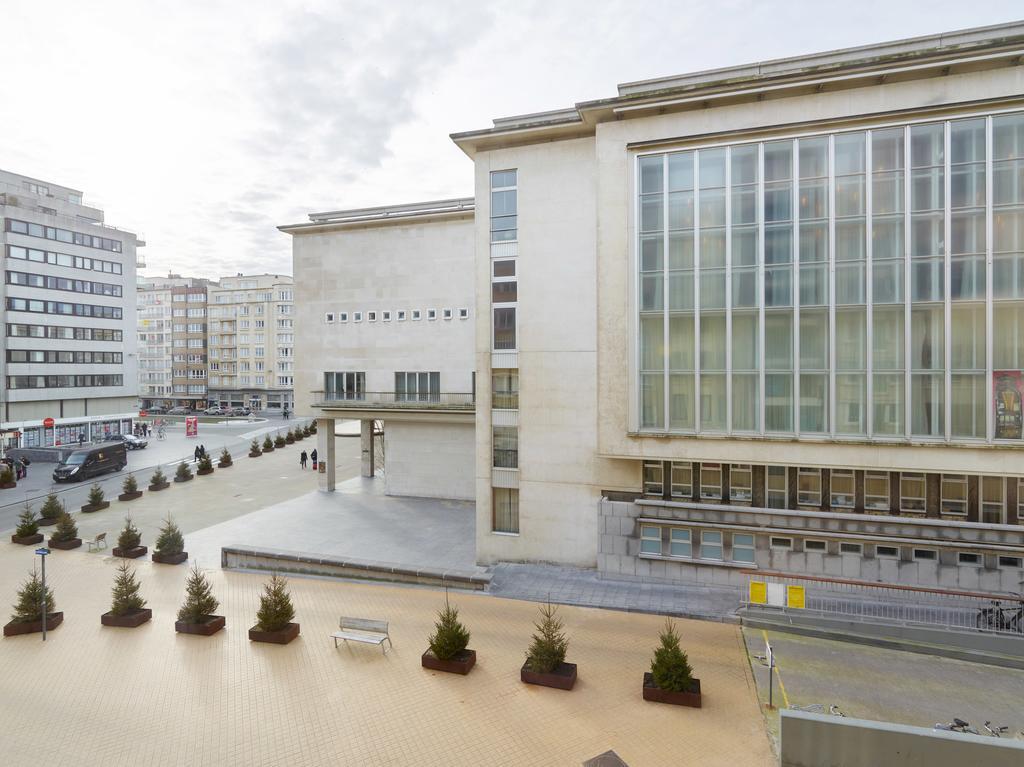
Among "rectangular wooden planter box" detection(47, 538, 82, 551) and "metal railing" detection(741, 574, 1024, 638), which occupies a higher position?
"metal railing" detection(741, 574, 1024, 638)

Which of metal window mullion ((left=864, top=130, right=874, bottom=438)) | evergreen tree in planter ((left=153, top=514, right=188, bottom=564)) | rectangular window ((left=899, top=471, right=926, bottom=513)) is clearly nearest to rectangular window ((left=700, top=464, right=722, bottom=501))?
metal window mullion ((left=864, top=130, right=874, bottom=438))

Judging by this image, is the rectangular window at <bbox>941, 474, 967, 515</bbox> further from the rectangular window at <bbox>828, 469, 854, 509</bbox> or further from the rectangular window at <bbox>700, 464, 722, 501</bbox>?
the rectangular window at <bbox>700, 464, 722, 501</bbox>

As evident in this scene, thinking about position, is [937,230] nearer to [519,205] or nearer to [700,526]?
[700,526]

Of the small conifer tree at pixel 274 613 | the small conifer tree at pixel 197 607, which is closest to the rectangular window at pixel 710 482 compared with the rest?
the small conifer tree at pixel 274 613

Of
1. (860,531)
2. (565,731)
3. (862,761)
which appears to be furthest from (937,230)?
(565,731)

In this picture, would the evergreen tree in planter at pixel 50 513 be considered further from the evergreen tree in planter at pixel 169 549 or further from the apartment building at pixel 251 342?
the apartment building at pixel 251 342

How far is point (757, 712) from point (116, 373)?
69064 millimetres

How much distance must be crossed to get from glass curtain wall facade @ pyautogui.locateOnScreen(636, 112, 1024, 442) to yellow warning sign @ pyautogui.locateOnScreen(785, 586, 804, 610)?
14.6 ft

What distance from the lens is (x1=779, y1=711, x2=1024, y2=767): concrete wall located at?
9086 mm

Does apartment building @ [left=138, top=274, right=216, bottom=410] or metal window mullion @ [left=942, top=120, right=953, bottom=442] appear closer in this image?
metal window mullion @ [left=942, top=120, right=953, bottom=442]

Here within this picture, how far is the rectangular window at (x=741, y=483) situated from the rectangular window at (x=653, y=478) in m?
2.16

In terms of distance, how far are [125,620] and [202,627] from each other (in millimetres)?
2538

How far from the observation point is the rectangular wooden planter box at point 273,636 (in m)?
14.8

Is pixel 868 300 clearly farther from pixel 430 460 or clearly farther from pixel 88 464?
pixel 88 464
